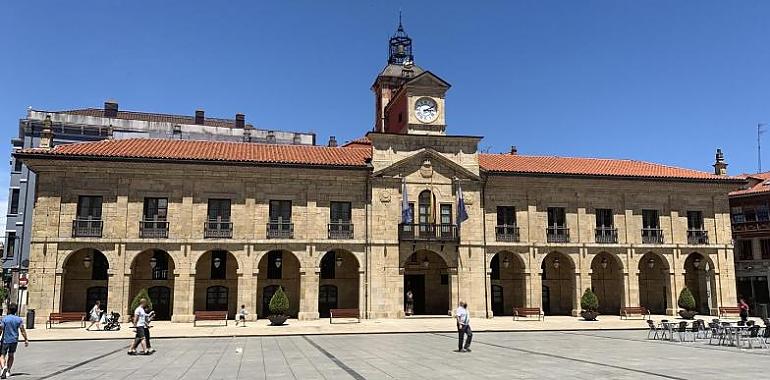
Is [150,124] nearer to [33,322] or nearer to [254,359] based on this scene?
[33,322]

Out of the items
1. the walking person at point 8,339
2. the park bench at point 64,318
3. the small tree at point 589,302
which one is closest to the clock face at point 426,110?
the small tree at point 589,302

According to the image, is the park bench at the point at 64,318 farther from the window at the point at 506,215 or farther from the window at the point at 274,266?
the window at the point at 506,215

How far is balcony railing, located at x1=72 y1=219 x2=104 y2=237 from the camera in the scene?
32338 mm

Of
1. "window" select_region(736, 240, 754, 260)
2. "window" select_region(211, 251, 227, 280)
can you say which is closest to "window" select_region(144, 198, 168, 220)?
"window" select_region(211, 251, 227, 280)

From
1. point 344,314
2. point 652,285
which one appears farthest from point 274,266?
point 652,285

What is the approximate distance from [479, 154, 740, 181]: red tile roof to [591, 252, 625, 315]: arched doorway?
18.7 feet

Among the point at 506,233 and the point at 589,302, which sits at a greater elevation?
the point at 506,233

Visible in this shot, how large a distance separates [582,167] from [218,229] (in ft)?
77.2

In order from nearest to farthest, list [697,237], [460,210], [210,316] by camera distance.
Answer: [210,316], [460,210], [697,237]

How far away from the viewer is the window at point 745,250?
148 feet

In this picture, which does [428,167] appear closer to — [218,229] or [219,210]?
[219,210]

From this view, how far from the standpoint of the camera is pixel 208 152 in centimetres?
3584

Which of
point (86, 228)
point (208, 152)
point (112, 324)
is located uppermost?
point (208, 152)

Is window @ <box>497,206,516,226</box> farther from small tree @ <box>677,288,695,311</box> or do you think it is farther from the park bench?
the park bench
